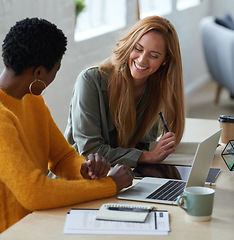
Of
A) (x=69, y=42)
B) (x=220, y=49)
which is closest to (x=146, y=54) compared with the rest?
(x=69, y=42)

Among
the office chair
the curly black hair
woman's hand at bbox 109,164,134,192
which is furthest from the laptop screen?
the office chair

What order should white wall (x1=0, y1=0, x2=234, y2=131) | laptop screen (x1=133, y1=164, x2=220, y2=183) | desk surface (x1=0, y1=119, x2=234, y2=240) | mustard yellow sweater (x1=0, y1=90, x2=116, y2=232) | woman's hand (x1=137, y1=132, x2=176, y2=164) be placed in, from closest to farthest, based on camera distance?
desk surface (x1=0, y1=119, x2=234, y2=240) < mustard yellow sweater (x1=0, y1=90, x2=116, y2=232) < laptop screen (x1=133, y1=164, x2=220, y2=183) < woman's hand (x1=137, y1=132, x2=176, y2=164) < white wall (x1=0, y1=0, x2=234, y2=131)

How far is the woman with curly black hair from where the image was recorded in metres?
1.34

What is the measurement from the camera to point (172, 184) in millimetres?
1632

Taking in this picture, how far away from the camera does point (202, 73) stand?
7.20m

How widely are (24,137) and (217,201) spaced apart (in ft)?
1.90

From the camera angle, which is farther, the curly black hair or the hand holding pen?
the hand holding pen

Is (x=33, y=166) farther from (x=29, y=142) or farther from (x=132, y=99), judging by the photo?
(x=132, y=99)

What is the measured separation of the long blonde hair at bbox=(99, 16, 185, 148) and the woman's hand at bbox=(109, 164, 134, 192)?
1.50ft

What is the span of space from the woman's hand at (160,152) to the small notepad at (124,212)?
48 centimetres

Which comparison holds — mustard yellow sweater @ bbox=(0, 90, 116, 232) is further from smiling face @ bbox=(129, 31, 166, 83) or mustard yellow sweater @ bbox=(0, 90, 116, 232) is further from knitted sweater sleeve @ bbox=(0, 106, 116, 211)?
A: smiling face @ bbox=(129, 31, 166, 83)

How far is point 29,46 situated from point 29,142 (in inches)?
13.6

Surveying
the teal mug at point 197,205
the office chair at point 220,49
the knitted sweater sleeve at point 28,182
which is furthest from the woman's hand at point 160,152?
the office chair at point 220,49

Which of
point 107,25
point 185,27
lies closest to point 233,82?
point 185,27
